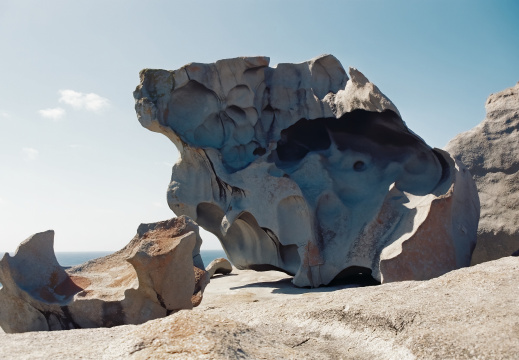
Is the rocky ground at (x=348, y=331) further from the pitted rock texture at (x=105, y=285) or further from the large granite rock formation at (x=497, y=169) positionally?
the large granite rock formation at (x=497, y=169)

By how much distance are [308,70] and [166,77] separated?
3039mm

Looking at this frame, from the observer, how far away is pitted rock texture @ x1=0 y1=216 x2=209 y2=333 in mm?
5680

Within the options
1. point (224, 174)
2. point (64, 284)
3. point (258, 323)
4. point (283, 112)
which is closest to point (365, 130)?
point (283, 112)

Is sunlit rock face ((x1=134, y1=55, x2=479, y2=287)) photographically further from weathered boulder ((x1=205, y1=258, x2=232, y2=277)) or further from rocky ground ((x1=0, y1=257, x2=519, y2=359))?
rocky ground ((x1=0, y1=257, x2=519, y2=359))

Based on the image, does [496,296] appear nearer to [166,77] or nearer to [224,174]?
[224,174]

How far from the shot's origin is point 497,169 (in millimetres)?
10656

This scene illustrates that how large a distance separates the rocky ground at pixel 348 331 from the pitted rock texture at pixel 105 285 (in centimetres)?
195

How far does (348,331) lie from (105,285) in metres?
4.23

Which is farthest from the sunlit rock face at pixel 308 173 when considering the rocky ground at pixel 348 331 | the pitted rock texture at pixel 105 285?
the rocky ground at pixel 348 331

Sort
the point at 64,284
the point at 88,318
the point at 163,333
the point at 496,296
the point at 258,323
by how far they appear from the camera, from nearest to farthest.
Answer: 1. the point at 163,333
2. the point at 496,296
3. the point at 258,323
4. the point at 88,318
5. the point at 64,284

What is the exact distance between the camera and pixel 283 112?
10859mm

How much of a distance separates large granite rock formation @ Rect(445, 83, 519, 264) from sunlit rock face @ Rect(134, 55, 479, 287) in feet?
4.97

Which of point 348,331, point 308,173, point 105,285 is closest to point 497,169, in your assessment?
point 308,173

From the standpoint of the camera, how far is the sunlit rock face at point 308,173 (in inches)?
338
